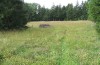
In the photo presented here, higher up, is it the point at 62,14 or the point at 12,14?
the point at 12,14

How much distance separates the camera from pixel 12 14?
31.3 metres

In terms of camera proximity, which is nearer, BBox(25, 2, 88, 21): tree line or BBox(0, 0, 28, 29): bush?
BBox(0, 0, 28, 29): bush

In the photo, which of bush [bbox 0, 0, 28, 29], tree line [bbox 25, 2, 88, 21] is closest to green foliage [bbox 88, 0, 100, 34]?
bush [bbox 0, 0, 28, 29]

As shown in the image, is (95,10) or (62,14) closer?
(95,10)

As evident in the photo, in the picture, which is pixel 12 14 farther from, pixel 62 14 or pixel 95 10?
pixel 62 14

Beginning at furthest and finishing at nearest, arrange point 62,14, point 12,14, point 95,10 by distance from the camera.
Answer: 1. point 62,14
2. point 12,14
3. point 95,10

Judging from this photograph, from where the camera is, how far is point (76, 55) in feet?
42.6

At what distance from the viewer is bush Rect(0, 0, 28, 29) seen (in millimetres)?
30344

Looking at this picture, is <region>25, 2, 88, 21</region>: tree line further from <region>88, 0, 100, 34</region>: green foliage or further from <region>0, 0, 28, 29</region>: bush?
<region>88, 0, 100, 34</region>: green foliage

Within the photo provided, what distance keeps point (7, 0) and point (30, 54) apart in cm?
1833

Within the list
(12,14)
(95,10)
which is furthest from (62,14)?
(95,10)

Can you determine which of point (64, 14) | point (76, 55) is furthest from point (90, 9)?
point (64, 14)

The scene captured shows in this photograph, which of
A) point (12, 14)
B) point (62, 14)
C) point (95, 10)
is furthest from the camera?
point (62, 14)

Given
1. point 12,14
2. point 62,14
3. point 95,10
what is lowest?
point 62,14
